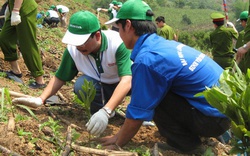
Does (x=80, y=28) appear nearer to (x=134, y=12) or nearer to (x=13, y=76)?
(x=134, y=12)

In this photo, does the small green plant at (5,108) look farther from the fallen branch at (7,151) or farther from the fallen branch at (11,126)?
the fallen branch at (7,151)

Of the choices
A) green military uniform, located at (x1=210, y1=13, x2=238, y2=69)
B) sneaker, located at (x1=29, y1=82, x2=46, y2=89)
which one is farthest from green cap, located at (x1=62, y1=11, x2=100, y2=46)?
green military uniform, located at (x1=210, y1=13, x2=238, y2=69)

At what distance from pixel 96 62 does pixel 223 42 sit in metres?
3.70

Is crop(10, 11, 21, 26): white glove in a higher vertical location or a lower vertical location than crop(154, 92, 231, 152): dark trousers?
higher

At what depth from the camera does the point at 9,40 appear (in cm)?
423

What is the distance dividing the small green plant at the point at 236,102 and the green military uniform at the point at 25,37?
8.62ft

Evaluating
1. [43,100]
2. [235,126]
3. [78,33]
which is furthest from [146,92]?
[43,100]

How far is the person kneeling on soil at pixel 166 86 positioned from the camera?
2.36 meters

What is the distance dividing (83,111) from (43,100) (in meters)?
0.50

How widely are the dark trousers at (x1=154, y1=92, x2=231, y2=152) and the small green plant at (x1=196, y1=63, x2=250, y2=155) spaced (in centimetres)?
57

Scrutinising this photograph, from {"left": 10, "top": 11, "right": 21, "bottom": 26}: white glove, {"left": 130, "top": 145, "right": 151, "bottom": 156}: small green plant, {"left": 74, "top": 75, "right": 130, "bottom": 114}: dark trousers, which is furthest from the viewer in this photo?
{"left": 10, "top": 11, "right": 21, "bottom": 26}: white glove

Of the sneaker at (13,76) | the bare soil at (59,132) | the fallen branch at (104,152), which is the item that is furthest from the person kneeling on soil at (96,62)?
the sneaker at (13,76)

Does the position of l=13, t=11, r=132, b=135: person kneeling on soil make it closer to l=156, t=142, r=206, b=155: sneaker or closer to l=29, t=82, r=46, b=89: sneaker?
l=156, t=142, r=206, b=155: sneaker

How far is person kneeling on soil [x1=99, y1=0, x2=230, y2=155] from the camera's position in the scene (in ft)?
7.73
